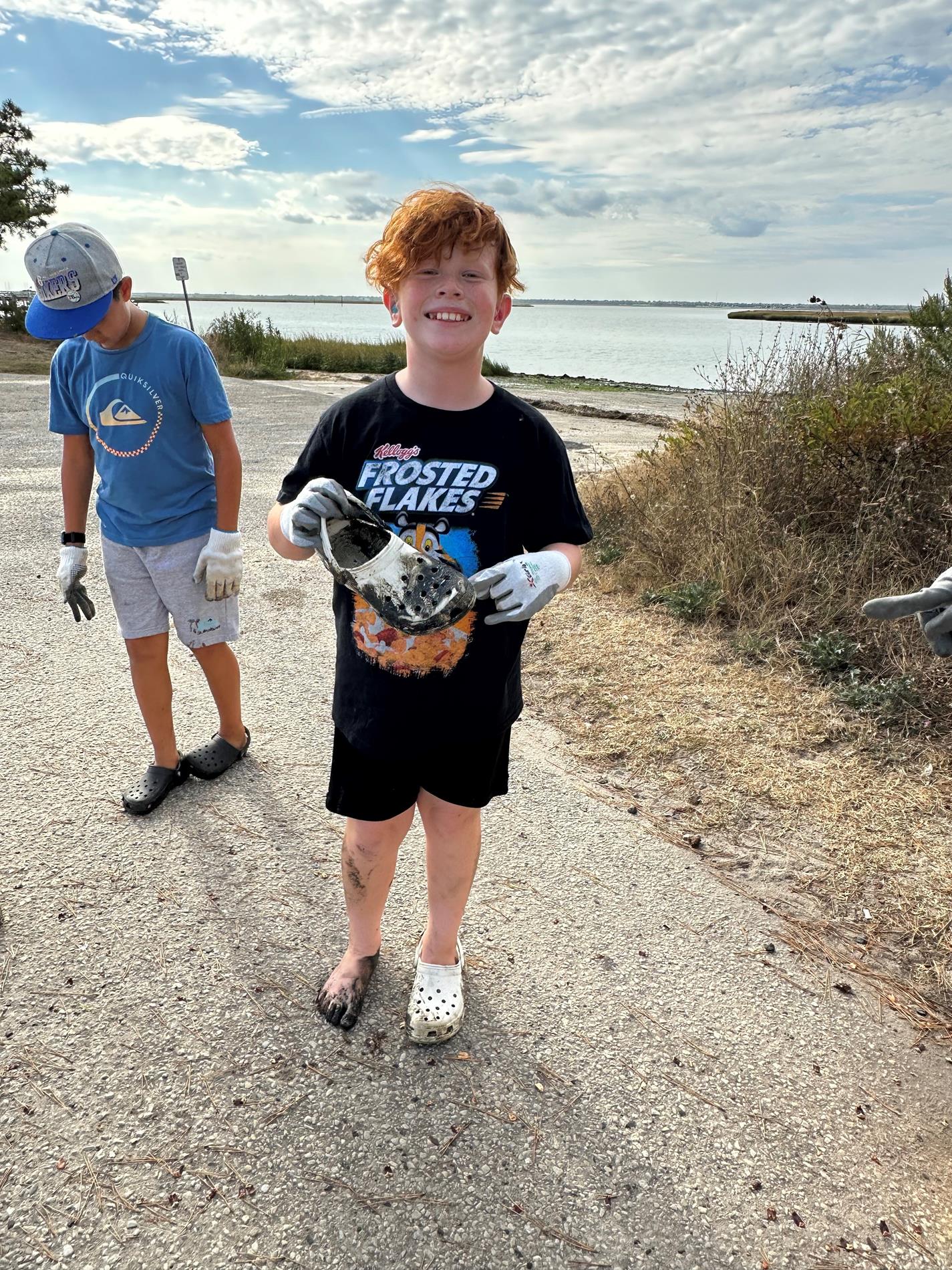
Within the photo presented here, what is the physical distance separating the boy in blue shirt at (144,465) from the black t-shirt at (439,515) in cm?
94

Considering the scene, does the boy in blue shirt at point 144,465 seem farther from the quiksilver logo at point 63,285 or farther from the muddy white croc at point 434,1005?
the muddy white croc at point 434,1005

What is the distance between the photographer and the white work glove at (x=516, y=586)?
1.65m

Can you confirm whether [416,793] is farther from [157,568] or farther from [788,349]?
[788,349]

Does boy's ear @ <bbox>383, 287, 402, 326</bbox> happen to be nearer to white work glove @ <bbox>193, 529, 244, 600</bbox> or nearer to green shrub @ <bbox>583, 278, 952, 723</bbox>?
white work glove @ <bbox>193, 529, 244, 600</bbox>

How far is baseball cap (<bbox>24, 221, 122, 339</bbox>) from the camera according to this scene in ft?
7.63

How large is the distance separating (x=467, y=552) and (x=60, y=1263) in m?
1.58

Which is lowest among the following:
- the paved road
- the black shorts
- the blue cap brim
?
the paved road

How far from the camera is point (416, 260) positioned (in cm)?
164

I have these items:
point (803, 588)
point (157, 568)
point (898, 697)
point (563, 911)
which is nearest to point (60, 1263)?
point (563, 911)

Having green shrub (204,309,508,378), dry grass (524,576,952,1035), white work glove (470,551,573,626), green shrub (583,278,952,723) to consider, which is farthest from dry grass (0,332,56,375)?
white work glove (470,551,573,626)

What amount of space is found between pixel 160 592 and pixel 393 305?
144cm

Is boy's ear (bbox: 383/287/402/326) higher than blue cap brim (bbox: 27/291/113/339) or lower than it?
higher

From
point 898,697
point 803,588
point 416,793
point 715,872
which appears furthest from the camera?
point 803,588

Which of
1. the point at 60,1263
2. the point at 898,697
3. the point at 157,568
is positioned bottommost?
the point at 60,1263
